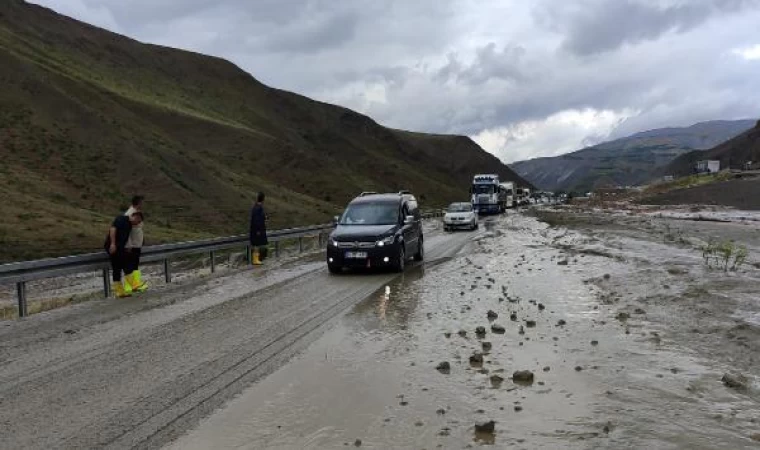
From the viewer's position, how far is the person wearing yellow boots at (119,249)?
1405 centimetres

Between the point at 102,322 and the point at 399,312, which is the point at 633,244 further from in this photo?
the point at 102,322

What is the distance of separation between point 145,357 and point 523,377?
4.44 meters

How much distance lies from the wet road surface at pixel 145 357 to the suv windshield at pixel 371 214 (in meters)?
3.95

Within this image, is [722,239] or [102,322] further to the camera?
[722,239]

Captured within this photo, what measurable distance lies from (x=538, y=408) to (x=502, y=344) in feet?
8.31

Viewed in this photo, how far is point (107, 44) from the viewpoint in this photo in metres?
101

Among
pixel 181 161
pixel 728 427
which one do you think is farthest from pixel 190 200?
pixel 728 427

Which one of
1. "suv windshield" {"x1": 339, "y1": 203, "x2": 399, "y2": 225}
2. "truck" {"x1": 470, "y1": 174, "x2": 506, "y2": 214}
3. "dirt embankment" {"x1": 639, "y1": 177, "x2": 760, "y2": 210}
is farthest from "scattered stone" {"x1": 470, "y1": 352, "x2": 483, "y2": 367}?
"dirt embankment" {"x1": 639, "y1": 177, "x2": 760, "y2": 210}

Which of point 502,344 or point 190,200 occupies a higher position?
point 190,200

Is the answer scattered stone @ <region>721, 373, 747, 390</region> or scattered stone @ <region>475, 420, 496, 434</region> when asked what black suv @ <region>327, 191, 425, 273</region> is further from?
scattered stone @ <region>475, 420, 496, 434</region>

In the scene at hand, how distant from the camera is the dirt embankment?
60.4 m

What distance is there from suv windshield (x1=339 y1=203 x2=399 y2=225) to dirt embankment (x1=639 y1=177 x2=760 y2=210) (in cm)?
5044

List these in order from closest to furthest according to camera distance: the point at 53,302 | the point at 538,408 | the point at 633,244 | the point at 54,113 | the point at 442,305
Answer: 1. the point at 538,408
2. the point at 442,305
3. the point at 53,302
4. the point at 633,244
5. the point at 54,113

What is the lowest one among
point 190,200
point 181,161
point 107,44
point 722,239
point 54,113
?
point 722,239
